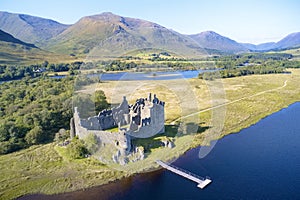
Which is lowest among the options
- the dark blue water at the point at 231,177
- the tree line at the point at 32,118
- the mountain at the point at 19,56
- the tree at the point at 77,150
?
the dark blue water at the point at 231,177

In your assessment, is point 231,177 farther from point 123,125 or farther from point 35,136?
point 35,136

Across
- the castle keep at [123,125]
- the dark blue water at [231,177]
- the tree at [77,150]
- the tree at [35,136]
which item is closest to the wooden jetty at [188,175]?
the dark blue water at [231,177]

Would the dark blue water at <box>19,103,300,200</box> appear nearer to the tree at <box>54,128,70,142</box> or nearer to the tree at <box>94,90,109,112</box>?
the tree at <box>54,128,70,142</box>

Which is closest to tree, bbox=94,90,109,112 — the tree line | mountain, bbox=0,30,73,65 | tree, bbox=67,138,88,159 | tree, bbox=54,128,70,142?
the tree line

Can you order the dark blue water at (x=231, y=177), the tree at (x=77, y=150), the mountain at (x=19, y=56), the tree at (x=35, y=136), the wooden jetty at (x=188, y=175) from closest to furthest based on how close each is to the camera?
the dark blue water at (x=231, y=177) < the wooden jetty at (x=188, y=175) < the tree at (x=77, y=150) < the tree at (x=35, y=136) < the mountain at (x=19, y=56)

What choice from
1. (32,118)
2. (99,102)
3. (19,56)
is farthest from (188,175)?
(19,56)

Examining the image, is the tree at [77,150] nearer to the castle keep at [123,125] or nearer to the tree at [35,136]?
the castle keep at [123,125]

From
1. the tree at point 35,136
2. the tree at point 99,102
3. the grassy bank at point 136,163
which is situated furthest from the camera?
the tree at point 99,102
